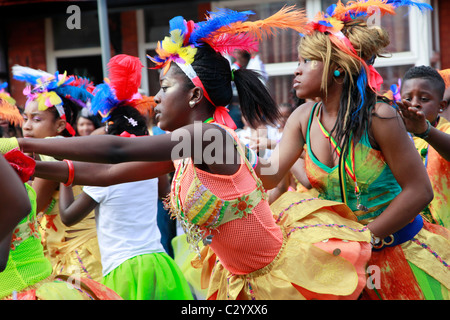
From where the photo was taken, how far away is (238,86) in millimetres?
3035

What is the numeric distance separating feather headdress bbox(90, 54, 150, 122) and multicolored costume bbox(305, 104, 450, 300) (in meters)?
1.87

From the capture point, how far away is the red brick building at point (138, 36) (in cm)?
834

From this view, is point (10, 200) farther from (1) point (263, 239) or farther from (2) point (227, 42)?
(2) point (227, 42)

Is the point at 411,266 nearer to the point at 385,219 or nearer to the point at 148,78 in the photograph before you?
the point at 385,219

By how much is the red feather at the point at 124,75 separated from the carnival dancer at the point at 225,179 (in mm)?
1185

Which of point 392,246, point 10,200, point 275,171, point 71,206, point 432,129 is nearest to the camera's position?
point 10,200

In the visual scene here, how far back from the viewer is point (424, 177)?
9.42 feet

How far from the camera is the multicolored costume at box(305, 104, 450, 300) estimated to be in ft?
9.59

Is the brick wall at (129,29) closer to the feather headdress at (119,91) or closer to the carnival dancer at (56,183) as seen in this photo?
the carnival dancer at (56,183)

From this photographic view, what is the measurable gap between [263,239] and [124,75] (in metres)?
2.20

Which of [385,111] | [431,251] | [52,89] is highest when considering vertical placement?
[52,89]

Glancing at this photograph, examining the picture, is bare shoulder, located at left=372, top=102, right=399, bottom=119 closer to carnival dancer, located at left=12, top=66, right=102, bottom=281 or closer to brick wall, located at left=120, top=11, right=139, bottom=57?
carnival dancer, located at left=12, top=66, right=102, bottom=281

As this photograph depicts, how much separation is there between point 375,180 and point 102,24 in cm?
352

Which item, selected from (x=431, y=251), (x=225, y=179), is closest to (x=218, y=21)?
(x=225, y=179)
